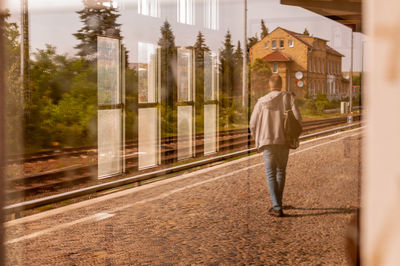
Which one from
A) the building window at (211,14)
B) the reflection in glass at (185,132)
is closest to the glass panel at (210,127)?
the reflection in glass at (185,132)

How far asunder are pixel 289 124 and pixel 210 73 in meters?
3.98

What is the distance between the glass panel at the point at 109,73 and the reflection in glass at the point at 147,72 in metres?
0.35

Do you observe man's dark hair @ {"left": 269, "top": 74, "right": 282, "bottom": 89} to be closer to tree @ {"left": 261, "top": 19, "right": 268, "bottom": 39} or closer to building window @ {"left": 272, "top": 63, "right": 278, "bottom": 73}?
building window @ {"left": 272, "top": 63, "right": 278, "bottom": 73}

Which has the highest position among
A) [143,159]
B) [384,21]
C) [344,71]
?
[344,71]

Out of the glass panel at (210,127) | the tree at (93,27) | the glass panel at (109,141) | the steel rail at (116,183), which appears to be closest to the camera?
the steel rail at (116,183)

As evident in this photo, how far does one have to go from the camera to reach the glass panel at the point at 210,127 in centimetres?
841

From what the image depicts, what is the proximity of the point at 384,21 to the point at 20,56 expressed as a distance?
786cm

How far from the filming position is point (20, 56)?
7.54 m

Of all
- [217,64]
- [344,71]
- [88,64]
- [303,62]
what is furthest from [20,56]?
[344,71]

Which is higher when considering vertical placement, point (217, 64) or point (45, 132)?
point (217, 64)

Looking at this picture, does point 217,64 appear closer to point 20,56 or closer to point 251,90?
point 251,90

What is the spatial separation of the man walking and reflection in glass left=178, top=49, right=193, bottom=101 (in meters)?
3.27

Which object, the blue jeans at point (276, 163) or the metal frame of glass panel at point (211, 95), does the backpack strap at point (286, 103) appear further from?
the metal frame of glass panel at point (211, 95)

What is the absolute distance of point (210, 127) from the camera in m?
8.57
